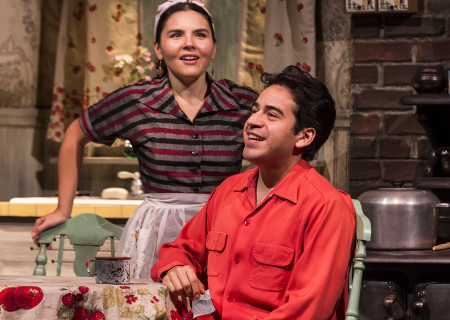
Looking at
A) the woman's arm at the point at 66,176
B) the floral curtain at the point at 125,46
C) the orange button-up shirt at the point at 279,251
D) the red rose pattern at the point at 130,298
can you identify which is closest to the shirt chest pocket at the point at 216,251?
the orange button-up shirt at the point at 279,251

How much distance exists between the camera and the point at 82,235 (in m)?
2.28

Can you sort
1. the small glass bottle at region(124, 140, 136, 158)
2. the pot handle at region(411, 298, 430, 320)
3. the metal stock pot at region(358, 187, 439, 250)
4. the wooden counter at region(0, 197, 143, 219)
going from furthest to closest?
1. the small glass bottle at region(124, 140, 136, 158)
2. the wooden counter at region(0, 197, 143, 219)
3. the metal stock pot at region(358, 187, 439, 250)
4. the pot handle at region(411, 298, 430, 320)

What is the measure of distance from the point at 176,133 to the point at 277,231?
613mm

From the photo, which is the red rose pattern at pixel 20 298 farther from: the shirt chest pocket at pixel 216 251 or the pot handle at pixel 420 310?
the pot handle at pixel 420 310

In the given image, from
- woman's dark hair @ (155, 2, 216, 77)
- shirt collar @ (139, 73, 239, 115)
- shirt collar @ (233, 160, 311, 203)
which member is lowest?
shirt collar @ (233, 160, 311, 203)

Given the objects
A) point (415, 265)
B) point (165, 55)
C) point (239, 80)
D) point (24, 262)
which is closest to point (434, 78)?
point (415, 265)

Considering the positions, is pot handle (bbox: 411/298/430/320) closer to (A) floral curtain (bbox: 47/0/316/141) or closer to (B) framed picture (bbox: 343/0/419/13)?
(B) framed picture (bbox: 343/0/419/13)

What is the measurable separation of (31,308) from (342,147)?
2.12 meters

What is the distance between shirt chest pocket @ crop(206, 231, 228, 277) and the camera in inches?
65.4

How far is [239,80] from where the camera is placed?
3658 millimetres

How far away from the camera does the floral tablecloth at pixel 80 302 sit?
1.47m

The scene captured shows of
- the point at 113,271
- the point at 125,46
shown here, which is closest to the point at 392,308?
the point at 113,271

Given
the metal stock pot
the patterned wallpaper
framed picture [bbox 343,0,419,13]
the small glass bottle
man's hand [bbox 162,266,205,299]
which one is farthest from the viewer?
the small glass bottle

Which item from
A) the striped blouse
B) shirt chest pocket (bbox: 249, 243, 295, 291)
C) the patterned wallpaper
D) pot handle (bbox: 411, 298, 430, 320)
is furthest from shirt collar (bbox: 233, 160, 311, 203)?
the patterned wallpaper
